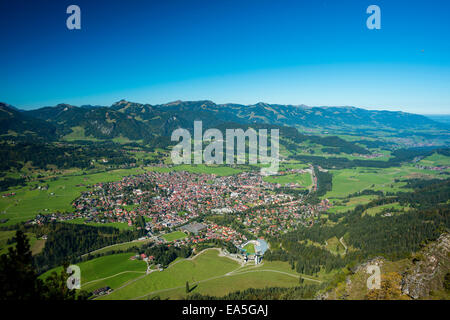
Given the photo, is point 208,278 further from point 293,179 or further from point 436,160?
point 436,160

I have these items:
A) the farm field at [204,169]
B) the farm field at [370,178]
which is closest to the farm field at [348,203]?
the farm field at [370,178]

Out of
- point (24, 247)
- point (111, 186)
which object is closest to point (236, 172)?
point (111, 186)

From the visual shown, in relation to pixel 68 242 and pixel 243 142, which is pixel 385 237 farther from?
pixel 243 142

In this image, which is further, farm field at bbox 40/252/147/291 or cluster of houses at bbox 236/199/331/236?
cluster of houses at bbox 236/199/331/236

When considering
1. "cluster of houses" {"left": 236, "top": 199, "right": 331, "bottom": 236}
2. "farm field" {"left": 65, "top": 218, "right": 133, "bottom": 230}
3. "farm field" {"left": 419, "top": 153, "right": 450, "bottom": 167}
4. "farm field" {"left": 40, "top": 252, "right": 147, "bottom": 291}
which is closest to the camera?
"farm field" {"left": 40, "top": 252, "right": 147, "bottom": 291}

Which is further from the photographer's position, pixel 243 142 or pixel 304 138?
pixel 304 138

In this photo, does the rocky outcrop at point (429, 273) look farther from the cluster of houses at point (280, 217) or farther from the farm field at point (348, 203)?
the farm field at point (348, 203)

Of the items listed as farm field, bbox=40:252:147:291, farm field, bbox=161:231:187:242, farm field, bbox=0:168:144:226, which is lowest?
farm field, bbox=40:252:147:291

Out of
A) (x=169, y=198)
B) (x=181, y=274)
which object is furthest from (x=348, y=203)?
(x=181, y=274)

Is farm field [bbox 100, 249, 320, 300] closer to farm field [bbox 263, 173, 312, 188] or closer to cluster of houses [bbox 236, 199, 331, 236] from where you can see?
cluster of houses [bbox 236, 199, 331, 236]

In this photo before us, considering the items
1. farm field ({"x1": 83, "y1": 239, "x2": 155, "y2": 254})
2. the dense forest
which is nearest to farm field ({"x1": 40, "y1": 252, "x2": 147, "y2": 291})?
farm field ({"x1": 83, "y1": 239, "x2": 155, "y2": 254})

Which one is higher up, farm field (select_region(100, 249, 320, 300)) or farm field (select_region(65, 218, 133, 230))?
farm field (select_region(65, 218, 133, 230))
